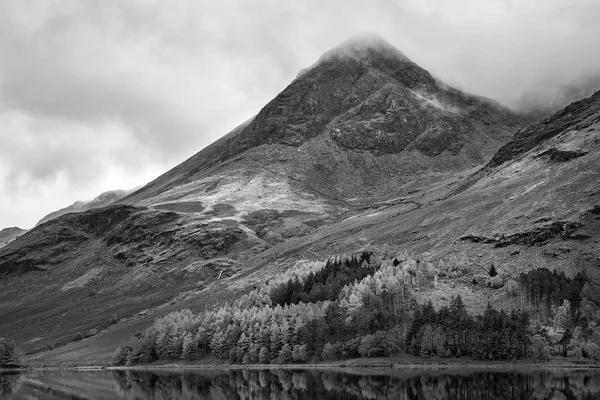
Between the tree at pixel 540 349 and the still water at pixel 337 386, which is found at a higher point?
the still water at pixel 337 386

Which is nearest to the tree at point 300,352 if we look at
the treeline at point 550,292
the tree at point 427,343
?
the tree at point 427,343

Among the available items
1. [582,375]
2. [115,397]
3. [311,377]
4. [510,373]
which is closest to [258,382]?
[311,377]

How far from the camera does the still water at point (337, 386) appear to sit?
10956 cm

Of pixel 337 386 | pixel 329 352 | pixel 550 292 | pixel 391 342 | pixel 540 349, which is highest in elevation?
pixel 550 292

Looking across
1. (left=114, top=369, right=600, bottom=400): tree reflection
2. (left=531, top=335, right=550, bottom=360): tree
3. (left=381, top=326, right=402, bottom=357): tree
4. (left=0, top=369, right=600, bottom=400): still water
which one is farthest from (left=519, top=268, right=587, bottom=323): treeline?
(left=114, top=369, right=600, bottom=400): tree reflection

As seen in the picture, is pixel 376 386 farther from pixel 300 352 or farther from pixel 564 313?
pixel 300 352

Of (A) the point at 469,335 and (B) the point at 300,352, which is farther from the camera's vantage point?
(B) the point at 300,352

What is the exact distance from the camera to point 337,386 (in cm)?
13062

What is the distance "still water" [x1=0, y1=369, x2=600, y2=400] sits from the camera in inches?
4313

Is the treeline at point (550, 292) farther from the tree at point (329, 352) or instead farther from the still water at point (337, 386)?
the tree at point (329, 352)

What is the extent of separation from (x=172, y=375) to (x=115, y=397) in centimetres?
5415

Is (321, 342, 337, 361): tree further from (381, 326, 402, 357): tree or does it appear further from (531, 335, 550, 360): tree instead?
(531, 335, 550, 360): tree

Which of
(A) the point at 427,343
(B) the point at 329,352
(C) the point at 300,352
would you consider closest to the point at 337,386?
(A) the point at 427,343

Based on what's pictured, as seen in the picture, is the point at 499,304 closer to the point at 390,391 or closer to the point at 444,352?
the point at 444,352
